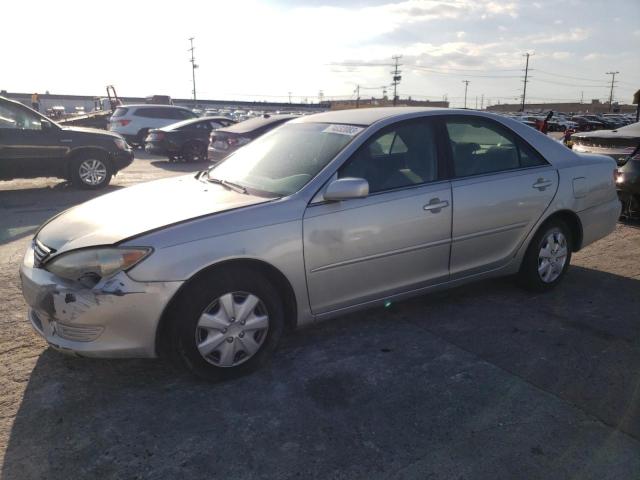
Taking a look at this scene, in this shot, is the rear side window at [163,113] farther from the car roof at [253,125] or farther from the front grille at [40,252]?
the front grille at [40,252]

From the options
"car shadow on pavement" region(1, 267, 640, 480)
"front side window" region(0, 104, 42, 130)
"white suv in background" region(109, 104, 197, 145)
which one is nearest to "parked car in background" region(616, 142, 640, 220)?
"car shadow on pavement" region(1, 267, 640, 480)

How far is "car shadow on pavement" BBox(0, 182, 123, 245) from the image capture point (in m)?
6.74

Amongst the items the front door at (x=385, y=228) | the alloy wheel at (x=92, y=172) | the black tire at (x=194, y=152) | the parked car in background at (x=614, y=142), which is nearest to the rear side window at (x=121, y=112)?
the black tire at (x=194, y=152)

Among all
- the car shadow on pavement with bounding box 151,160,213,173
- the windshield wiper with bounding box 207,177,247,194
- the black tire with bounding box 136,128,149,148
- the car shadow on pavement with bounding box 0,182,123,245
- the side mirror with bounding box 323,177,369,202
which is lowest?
the car shadow on pavement with bounding box 151,160,213,173

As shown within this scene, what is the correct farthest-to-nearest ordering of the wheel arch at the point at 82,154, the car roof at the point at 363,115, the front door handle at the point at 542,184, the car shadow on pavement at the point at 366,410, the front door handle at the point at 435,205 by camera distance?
the wheel arch at the point at 82,154
the front door handle at the point at 542,184
the car roof at the point at 363,115
the front door handle at the point at 435,205
the car shadow on pavement at the point at 366,410

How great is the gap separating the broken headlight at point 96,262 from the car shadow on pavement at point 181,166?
10.8m

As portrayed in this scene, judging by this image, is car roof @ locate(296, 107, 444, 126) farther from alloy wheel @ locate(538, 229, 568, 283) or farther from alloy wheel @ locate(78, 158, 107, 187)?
alloy wheel @ locate(78, 158, 107, 187)

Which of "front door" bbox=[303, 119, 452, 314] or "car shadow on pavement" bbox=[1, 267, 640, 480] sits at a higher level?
"front door" bbox=[303, 119, 452, 314]

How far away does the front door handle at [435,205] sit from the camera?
3655 millimetres

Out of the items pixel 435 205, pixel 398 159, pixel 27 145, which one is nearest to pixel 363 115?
pixel 398 159

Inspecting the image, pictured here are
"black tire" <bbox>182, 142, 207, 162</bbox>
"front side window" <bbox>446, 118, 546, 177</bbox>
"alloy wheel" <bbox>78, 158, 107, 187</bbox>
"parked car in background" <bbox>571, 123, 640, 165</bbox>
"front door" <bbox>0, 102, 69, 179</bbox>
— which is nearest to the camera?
"front side window" <bbox>446, 118, 546, 177</bbox>

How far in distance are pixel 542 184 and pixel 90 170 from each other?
8.64 m

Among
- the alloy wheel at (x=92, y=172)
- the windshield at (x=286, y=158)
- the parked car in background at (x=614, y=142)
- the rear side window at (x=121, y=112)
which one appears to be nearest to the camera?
the windshield at (x=286, y=158)

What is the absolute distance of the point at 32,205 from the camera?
8.48m
